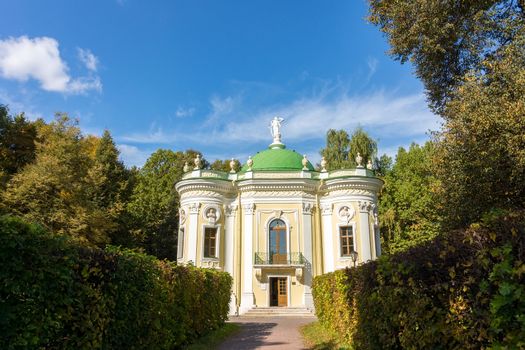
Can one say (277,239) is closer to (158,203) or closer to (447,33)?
(158,203)

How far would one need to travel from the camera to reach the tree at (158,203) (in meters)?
31.4

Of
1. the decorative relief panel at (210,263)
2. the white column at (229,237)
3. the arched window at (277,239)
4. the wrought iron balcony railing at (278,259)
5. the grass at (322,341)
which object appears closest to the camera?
the grass at (322,341)

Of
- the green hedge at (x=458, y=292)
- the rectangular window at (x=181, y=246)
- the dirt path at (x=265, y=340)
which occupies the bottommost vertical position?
the dirt path at (x=265, y=340)

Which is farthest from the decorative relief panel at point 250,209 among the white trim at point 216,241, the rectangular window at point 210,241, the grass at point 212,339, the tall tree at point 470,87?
the tall tree at point 470,87

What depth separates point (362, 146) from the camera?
122ft

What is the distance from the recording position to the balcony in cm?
2528

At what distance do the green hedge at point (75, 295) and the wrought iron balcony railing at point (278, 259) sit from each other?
16.9m

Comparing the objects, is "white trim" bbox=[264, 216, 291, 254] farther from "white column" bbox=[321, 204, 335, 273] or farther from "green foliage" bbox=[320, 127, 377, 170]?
"green foliage" bbox=[320, 127, 377, 170]

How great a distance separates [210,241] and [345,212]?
8.35 meters

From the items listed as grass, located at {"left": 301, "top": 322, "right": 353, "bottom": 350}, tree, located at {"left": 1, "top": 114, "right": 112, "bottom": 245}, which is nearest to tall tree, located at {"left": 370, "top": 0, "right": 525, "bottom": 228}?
grass, located at {"left": 301, "top": 322, "right": 353, "bottom": 350}

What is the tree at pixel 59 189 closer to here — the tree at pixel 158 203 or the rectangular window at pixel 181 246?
the rectangular window at pixel 181 246

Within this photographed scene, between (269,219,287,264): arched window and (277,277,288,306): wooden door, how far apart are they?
1346 millimetres

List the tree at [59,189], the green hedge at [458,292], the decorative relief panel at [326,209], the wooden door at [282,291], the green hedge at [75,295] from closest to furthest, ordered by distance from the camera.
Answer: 1. the green hedge at [458,292]
2. the green hedge at [75,295]
3. the tree at [59,189]
4. the wooden door at [282,291]
5. the decorative relief panel at [326,209]

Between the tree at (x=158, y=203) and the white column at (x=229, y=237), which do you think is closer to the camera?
the white column at (x=229, y=237)
